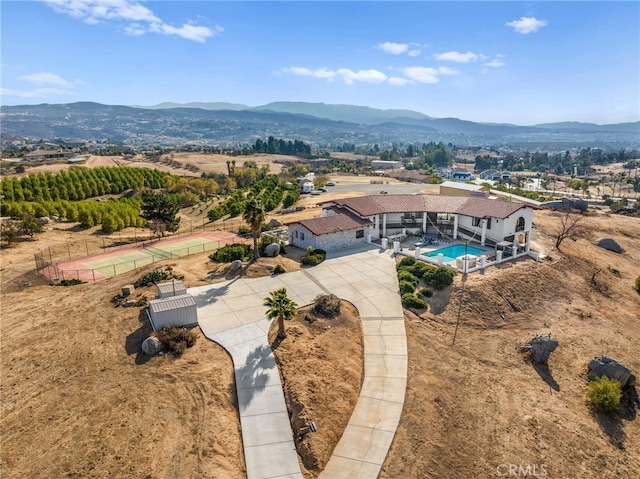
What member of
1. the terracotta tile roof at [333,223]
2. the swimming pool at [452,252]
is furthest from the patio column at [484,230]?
the terracotta tile roof at [333,223]

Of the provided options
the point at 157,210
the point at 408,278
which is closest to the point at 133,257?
the point at 157,210

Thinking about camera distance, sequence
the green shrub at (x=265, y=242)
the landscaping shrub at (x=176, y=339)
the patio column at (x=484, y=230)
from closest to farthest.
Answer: the landscaping shrub at (x=176, y=339), the green shrub at (x=265, y=242), the patio column at (x=484, y=230)

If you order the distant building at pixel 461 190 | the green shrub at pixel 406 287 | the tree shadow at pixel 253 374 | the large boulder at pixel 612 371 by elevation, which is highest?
the distant building at pixel 461 190

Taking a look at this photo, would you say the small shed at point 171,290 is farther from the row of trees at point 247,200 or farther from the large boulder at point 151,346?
the row of trees at point 247,200

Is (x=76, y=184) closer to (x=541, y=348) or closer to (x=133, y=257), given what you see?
(x=133, y=257)

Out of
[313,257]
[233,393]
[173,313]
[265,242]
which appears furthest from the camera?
[265,242]

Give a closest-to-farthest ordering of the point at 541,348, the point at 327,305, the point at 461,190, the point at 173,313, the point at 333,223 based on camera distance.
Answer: the point at 173,313, the point at 541,348, the point at 327,305, the point at 333,223, the point at 461,190

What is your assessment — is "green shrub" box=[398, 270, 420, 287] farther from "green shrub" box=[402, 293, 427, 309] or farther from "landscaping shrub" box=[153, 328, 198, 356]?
"landscaping shrub" box=[153, 328, 198, 356]
